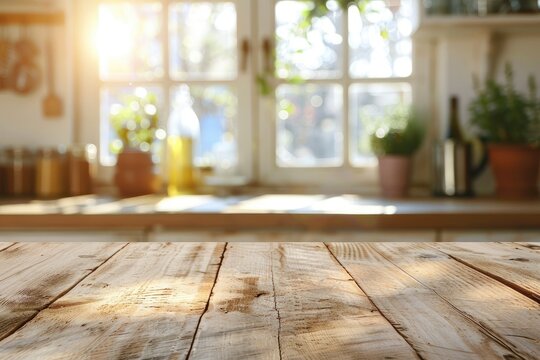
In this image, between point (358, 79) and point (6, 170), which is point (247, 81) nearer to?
point (358, 79)

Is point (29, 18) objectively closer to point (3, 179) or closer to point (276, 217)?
point (3, 179)

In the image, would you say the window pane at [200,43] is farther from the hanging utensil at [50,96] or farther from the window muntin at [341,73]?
the hanging utensil at [50,96]

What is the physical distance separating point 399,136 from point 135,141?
97cm

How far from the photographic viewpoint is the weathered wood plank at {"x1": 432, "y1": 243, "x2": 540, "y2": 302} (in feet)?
2.47

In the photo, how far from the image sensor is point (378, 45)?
2697mm

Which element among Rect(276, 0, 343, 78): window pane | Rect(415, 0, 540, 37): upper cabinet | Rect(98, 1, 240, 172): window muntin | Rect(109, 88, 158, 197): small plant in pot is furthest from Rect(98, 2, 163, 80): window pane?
Rect(415, 0, 540, 37): upper cabinet

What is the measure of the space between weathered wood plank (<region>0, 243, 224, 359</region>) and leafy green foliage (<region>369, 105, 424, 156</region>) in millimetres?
1614

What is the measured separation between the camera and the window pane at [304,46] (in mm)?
2682

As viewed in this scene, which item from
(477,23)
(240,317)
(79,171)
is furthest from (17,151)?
(240,317)

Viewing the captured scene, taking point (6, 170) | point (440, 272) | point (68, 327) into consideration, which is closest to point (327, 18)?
point (6, 170)

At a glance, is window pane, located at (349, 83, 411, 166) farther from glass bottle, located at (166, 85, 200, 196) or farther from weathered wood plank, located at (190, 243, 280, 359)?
weathered wood plank, located at (190, 243, 280, 359)

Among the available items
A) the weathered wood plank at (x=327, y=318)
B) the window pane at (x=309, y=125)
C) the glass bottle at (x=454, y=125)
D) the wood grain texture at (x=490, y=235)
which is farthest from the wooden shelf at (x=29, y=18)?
the weathered wood plank at (x=327, y=318)

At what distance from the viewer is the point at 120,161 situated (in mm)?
2465

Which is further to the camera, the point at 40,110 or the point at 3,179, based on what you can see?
the point at 40,110
